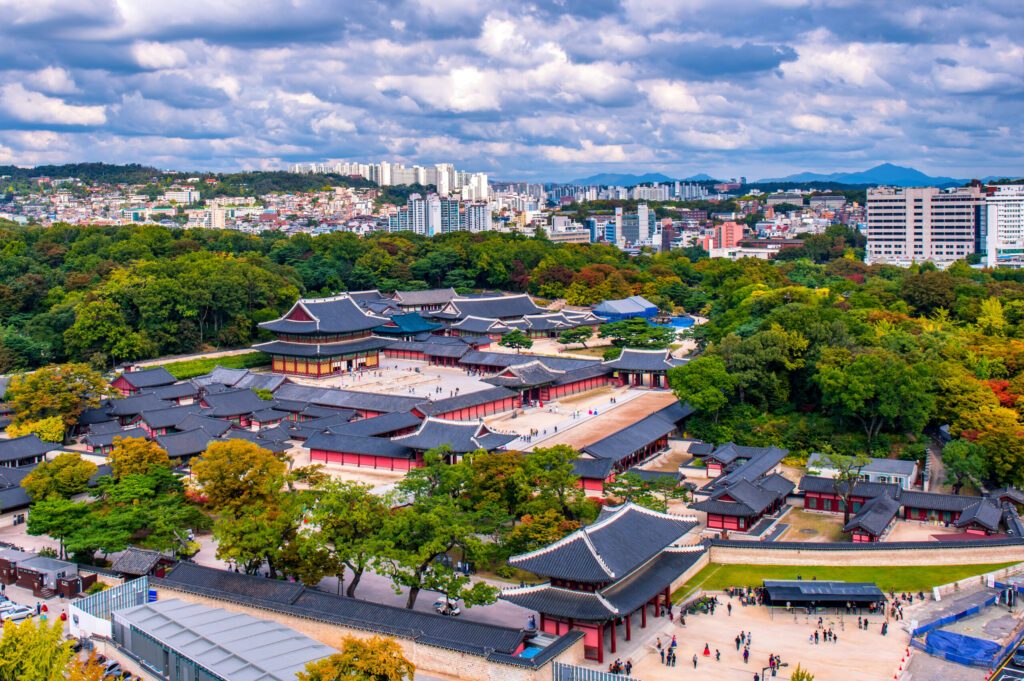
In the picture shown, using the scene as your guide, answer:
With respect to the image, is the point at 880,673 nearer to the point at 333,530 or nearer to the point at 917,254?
the point at 333,530

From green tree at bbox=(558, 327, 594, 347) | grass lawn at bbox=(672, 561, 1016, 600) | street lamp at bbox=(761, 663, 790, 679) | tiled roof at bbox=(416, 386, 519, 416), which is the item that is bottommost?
grass lawn at bbox=(672, 561, 1016, 600)

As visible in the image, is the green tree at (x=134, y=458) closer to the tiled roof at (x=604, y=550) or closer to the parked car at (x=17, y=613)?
the parked car at (x=17, y=613)

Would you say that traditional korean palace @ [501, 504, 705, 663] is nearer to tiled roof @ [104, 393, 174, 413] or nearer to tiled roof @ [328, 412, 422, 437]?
tiled roof @ [328, 412, 422, 437]

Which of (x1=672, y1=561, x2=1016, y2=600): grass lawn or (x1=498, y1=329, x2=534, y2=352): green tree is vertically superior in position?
(x1=498, y1=329, x2=534, y2=352): green tree

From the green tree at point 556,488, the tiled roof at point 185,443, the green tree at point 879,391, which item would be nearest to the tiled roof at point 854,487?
the green tree at point 879,391

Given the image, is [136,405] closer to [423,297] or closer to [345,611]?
[345,611]

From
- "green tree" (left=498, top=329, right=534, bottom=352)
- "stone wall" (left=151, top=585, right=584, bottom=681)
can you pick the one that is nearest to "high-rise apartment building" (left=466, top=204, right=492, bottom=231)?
"green tree" (left=498, top=329, right=534, bottom=352)
